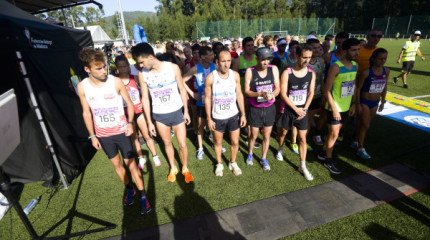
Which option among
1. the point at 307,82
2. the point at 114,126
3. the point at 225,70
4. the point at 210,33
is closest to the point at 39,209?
the point at 114,126

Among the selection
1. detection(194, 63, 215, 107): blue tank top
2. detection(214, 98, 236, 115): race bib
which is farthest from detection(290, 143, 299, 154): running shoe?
detection(194, 63, 215, 107): blue tank top

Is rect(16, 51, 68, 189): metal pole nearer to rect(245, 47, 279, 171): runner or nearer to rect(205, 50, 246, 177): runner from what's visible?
rect(205, 50, 246, 177): runner

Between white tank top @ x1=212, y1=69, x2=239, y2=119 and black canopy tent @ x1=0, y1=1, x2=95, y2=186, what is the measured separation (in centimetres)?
292

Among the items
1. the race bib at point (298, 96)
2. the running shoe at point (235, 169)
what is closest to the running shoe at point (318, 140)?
the race bib at point (298, 96)

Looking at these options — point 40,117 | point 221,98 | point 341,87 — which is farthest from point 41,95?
point 341,87

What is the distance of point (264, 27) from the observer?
37062 mm

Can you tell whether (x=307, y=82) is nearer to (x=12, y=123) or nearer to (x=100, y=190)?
(x=12, y=123)

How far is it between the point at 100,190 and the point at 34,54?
254 cm

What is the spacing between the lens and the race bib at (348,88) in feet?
11.0

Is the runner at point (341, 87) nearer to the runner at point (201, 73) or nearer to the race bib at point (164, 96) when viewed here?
the runner at point (201, 73)

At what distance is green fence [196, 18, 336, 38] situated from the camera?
115 feet

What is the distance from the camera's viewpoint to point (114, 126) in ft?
9.01

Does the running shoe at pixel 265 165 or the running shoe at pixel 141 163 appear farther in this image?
the running shoe at pixel 141 163

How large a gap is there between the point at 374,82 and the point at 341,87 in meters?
0.70
